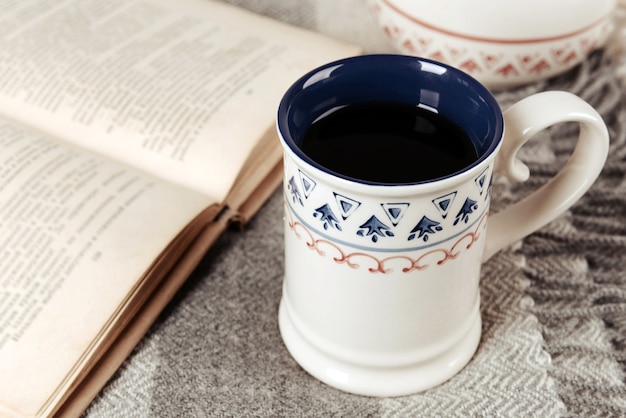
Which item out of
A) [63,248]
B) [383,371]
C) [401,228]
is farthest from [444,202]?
[63,248]

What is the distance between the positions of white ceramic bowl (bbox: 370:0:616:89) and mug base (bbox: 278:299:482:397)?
0.82ft

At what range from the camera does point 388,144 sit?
47 centimetres

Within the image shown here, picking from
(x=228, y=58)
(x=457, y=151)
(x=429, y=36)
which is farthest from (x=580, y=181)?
(x=228, y=58)

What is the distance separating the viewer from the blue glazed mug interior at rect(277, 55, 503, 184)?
46 centimetres

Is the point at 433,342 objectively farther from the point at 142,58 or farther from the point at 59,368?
the point at 142,58

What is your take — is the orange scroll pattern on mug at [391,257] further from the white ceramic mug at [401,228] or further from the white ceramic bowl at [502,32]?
the white ceramic bowl at [502,32]

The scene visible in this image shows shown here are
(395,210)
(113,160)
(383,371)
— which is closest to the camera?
(395,210)

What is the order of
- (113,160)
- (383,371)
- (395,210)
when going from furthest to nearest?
(113,160) → (383,371) → (395,210)

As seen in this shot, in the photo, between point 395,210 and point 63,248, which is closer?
point 395,210

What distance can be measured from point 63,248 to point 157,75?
0.66ft

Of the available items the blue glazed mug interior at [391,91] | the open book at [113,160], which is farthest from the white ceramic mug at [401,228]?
the open book at [113,160]

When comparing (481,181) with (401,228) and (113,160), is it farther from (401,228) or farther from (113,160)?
(113,160)

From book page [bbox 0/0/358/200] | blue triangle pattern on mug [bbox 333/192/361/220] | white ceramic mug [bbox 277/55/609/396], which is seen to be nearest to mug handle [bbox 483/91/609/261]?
white ceramic mug [bbox 277/55/609/396]

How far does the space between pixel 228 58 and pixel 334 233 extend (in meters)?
0.33
